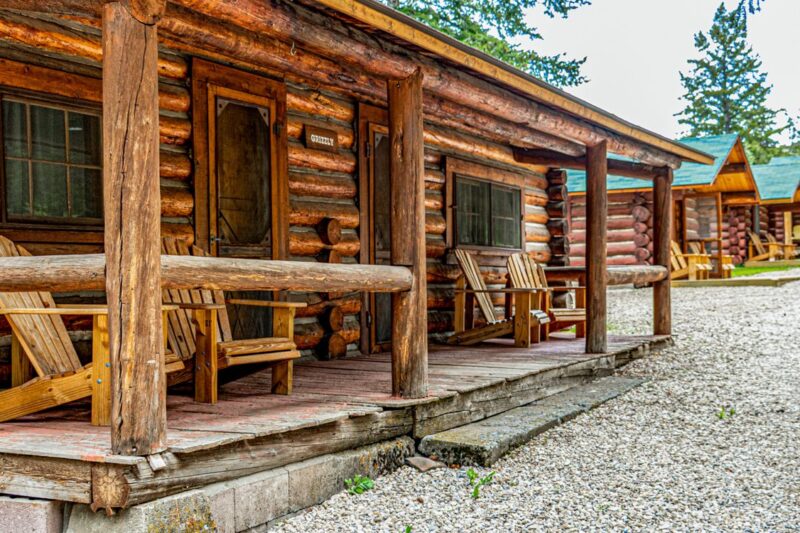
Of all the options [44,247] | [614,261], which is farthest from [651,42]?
[44,247]

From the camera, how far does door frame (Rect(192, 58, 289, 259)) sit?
562 cm

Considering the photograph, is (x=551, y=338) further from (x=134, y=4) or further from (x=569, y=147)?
(x=134, y=4)

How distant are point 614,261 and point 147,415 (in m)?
15.6

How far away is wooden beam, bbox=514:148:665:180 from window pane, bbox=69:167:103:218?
5154mm

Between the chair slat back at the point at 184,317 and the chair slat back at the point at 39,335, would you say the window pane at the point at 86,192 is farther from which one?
the chair slat back at the point at 39,335

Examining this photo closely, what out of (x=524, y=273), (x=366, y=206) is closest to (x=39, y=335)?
(x=366, y=206)

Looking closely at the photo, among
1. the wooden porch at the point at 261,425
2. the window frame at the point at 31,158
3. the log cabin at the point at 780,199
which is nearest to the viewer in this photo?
the wooden porch at the point at 261,425

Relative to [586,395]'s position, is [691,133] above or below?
above

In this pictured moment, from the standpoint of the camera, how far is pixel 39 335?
4078 millimetres

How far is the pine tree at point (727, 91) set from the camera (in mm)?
34000

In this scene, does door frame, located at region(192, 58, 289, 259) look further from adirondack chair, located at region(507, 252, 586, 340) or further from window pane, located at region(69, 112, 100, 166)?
adirondack chair, located at region(507, 252, 586, 340)

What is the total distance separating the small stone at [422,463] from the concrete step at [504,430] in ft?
0.18

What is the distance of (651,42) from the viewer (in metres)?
77.9

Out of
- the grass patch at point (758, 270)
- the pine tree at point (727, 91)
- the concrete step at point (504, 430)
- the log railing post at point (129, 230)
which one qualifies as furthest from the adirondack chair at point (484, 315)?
the pine tree at point (727, 91)
